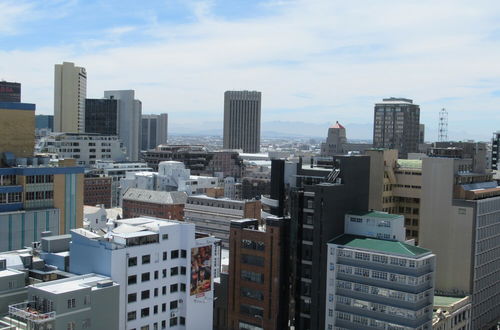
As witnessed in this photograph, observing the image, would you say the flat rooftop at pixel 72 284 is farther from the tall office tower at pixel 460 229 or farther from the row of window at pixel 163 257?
the tall office tower at pixel 460 229

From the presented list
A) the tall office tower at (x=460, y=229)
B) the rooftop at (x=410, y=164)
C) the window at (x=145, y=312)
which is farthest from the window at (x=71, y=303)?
the rooftop at (x=410, y=164)

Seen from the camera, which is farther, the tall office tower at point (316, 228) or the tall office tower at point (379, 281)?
the tall office tower at point (316, 228)

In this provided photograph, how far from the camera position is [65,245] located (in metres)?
72.1

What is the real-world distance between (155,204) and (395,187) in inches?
2927

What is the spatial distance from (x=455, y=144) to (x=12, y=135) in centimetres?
8160

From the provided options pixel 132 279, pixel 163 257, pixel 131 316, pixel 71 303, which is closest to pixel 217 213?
pixel 163 257

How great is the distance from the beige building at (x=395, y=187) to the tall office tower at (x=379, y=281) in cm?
3192

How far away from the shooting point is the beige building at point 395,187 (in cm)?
10988

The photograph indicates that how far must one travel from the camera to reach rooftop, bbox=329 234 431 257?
236 feet

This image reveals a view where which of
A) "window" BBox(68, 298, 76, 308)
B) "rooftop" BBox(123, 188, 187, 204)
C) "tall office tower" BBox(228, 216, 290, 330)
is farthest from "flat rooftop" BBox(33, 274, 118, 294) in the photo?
"rooftop" BBox(123, 188, 187, 204)

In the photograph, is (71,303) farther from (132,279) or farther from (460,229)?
(460,229)

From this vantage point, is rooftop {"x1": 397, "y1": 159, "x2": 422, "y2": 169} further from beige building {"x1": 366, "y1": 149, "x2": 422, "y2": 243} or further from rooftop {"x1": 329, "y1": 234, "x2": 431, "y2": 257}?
rooftop {"x1": 329, "y1": 234, "x2": 431, "y2": 257}

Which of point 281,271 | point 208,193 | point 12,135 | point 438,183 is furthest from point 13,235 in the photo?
point 208,193

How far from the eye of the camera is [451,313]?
3346 inches
